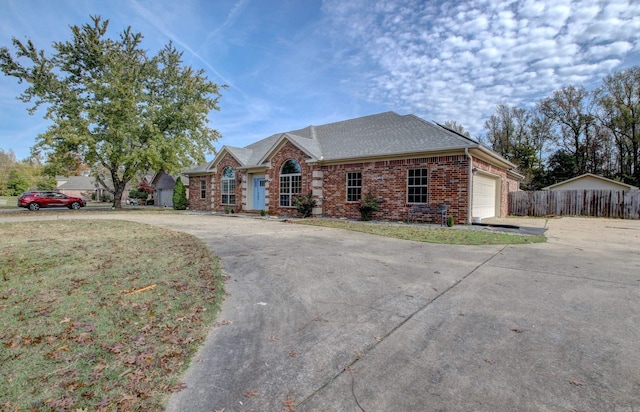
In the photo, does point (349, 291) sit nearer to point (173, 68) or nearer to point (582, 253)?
point (582, 253)

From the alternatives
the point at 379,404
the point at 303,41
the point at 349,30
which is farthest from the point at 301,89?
the point at 379,404

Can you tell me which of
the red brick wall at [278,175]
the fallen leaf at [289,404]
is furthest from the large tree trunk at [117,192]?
the fallen leaf at [289,404]

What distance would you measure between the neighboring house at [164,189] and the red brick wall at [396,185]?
2690 centimetres

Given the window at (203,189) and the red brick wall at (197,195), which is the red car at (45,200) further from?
the window at (203,189)

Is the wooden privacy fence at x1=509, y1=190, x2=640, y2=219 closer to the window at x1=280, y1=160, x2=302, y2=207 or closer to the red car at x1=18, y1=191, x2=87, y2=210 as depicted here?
the window at x1=280, y1=160, x2=302, y2=207

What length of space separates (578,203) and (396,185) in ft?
45.5

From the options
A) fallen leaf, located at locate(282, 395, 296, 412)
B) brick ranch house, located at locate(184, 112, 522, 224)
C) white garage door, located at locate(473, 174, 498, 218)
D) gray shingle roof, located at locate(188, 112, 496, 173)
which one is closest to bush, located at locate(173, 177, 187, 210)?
brick ranch house, located at locate(184, 112, 522, 224)

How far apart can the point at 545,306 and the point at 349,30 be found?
12375mm

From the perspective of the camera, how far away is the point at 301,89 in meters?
17.9

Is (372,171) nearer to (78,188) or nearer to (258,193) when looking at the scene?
(258,193)

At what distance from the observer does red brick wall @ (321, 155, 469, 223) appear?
42.8 feet

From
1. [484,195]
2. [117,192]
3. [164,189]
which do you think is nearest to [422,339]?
[484,195]

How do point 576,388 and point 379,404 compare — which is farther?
point 576,388

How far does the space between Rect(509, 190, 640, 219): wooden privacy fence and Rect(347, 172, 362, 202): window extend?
12.4m
